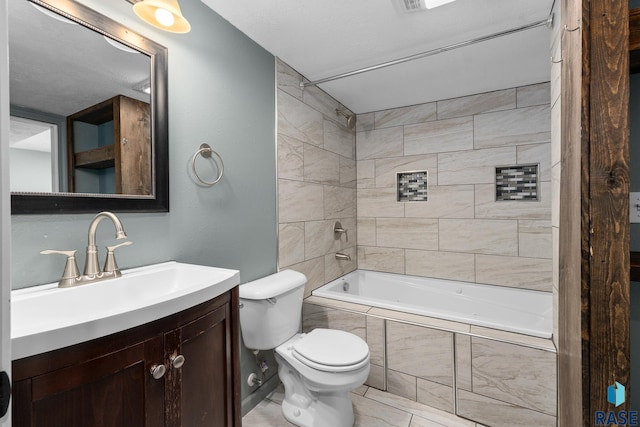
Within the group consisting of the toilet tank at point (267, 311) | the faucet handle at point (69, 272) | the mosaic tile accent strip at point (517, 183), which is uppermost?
the mosaic tile accent strip at point (517, 183)

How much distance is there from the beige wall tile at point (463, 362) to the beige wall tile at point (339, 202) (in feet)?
4.82

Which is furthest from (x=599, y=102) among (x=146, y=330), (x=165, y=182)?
(x=165, y=182)

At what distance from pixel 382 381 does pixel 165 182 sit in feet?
6.46

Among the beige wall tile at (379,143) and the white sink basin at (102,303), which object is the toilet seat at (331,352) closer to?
the white sink basin at (102,303)

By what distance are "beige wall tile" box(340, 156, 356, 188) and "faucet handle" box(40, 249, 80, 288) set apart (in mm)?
2357

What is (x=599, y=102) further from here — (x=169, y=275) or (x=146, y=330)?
(x=169, y=275)

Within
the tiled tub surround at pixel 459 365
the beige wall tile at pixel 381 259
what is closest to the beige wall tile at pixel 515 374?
the tiled tub surround at pixel 459 365

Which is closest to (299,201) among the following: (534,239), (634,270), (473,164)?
(473,164)

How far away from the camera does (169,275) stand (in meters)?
1.32

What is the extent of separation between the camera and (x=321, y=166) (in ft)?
8.84

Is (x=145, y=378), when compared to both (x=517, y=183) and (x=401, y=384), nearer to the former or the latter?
(x=401, y=384)

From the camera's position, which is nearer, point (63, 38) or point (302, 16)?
point (63, 38)

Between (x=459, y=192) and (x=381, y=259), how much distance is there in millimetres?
1081

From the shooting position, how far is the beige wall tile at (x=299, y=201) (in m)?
2.19
